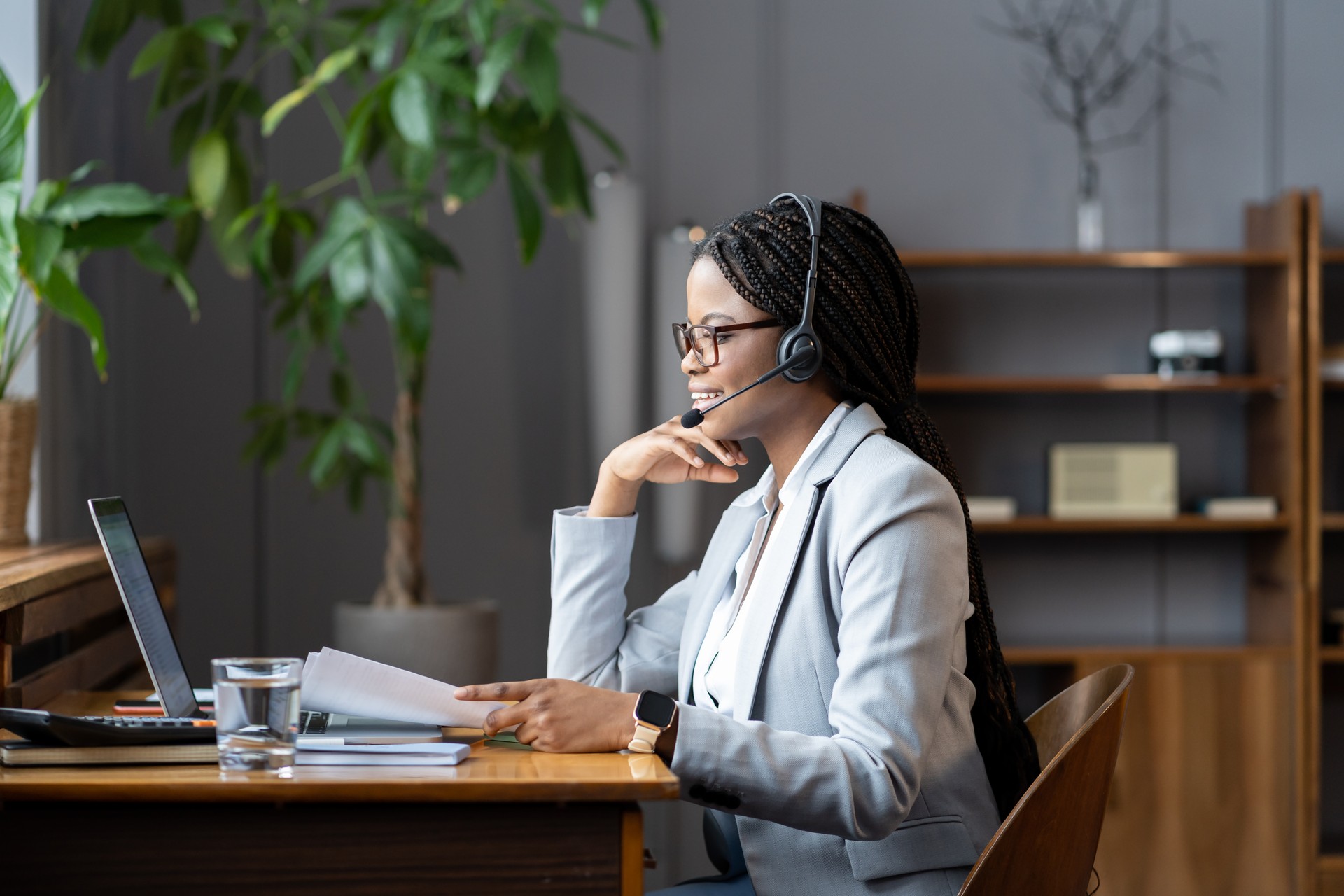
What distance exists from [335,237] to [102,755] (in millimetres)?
1486

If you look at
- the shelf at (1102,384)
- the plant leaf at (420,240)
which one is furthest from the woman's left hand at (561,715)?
the shelf at (1102,384)

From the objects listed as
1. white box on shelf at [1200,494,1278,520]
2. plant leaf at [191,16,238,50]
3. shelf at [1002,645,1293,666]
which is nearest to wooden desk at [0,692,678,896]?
plant leaf at [191,16,238,50]

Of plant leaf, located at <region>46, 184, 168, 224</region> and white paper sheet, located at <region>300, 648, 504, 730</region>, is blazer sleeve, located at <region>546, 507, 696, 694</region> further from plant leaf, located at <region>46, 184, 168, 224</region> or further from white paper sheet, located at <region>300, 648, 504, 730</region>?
plant leaf, located at <region>46, 184, 168, 224</region>

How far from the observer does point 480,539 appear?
3.49 m

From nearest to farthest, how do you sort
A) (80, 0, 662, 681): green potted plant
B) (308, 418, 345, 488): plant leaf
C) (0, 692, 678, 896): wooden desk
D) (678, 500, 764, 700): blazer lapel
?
(0, 692, 678, 896): wooden desk
(678, 500, 764, 700): blazer lapel
(80, 0, 662, 681): green potted plant
(308, 418, 345, 488): plant leaf

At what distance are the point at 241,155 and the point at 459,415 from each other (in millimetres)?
1133

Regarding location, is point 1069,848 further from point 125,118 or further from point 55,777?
point 125,118

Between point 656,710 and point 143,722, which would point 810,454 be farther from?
point 143,722

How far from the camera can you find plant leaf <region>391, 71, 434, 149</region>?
2.20 m

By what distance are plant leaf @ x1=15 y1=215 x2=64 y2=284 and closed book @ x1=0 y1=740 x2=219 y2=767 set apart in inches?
34.6

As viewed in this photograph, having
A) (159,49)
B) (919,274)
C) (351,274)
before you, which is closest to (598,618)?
(351,274)

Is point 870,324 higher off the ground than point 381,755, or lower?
higher

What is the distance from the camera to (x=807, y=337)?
139cm

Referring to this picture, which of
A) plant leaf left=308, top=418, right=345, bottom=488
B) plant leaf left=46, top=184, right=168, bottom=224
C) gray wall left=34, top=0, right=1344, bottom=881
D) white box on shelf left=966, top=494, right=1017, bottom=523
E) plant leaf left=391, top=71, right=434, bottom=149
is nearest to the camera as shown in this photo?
plant leaf left=46, top=184, right=168, bottom=224
